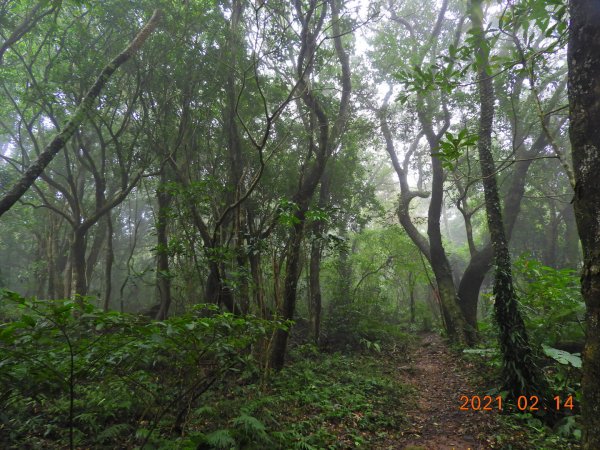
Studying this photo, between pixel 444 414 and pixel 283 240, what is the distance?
200 inches

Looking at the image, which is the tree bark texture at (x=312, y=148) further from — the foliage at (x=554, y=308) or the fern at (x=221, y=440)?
the foliage at (x=554, y=308)

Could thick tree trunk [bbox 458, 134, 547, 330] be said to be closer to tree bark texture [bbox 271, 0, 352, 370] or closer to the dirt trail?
the dirt trail

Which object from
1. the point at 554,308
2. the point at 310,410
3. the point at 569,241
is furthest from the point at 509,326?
the point at 569,241

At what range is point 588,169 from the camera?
7.45 ft

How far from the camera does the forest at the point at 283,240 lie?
2826 millimetres

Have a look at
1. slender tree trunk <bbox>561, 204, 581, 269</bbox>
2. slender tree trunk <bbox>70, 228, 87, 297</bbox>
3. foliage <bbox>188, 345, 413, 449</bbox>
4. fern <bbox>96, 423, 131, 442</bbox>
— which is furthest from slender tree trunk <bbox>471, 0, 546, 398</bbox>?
slender tree trunk <bbox>561, 204, 581, 269</bbox>

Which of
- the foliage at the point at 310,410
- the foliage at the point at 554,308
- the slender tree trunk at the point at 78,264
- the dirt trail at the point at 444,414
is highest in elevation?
the slender tree trunk at the point at 78,264

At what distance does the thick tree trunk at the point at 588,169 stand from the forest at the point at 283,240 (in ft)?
0.04

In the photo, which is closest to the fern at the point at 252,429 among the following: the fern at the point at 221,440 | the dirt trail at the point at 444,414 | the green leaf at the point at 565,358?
the fern at the point at 221,440

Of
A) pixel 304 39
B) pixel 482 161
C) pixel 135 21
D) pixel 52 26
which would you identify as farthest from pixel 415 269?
pixel 52 26

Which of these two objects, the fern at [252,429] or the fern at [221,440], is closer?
the fern at [221,440]

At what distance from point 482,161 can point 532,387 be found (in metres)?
3.76

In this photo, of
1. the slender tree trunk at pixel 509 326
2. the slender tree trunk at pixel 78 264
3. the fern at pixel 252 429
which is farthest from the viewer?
the slender tree trunk at pixel 78 264

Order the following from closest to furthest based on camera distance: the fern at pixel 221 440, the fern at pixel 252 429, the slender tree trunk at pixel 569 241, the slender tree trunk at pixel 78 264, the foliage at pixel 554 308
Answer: the fern at pixel 221 440
the fern at pixel 252 429
the foliage at pixel 554 308
the slender tree trunk at pixel 78 264
the slender tree trunk at pixel 569 241
